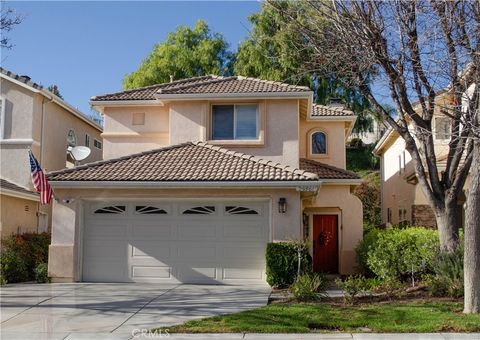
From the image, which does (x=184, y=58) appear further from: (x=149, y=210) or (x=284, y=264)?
(x=284, y=264)

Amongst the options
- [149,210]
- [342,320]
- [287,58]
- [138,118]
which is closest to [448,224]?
[342,320]

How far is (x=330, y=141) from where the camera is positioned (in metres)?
21.8

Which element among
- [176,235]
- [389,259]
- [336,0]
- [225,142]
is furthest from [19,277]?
[336,0]

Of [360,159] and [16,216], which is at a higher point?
[360,159]

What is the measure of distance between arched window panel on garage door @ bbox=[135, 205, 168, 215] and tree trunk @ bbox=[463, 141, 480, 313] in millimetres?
8223

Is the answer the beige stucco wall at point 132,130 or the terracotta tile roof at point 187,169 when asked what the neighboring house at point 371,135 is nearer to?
the beige stucco wall at point 132,130

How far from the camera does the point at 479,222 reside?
1088 centimetres

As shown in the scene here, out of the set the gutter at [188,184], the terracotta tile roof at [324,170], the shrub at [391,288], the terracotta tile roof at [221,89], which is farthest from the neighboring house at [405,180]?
the terracotta tile roof at [221,89]

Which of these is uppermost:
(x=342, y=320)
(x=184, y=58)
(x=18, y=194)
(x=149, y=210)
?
(x=184, y=58)

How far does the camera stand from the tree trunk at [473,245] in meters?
10.5

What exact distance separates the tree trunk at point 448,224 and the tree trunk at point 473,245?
87.7 inches

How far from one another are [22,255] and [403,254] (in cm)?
1105

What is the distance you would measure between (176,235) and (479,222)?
810cm

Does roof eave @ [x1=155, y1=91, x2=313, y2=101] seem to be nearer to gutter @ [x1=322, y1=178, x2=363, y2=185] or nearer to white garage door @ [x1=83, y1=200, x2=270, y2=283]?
gutter @ [x1=322, y1=178, x2=363, y2=185]
